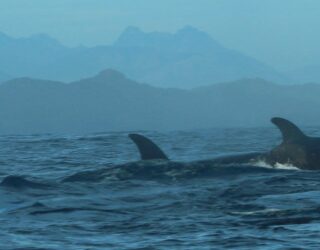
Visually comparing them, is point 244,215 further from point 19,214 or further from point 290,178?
point 290,178

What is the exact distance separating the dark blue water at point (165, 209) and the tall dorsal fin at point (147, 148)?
50 cm

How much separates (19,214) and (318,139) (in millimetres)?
7610

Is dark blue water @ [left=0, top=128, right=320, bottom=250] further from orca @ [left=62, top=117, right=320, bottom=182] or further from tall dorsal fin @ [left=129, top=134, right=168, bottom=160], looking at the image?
tall dorsal fin @ [left=129, top=134, right=168, bottom=160]

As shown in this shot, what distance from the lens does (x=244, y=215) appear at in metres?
12.7

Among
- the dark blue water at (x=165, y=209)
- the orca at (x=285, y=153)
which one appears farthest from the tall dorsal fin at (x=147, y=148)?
the dark blue water at (x=165, y=209)

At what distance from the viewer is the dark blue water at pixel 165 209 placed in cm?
1119

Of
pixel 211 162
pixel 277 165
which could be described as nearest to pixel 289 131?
pixel 277 165

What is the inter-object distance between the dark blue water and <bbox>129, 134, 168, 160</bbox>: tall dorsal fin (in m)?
0.50

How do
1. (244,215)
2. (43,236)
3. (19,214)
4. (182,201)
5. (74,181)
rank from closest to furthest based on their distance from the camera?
1. (43,236)
2. (244,215)
3. (19,214)
4. (182,201)
5. (74,181)

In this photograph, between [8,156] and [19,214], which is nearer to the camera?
[19,214]

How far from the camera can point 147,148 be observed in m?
19.8

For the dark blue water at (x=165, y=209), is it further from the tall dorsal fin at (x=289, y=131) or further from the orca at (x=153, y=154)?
the tall dorsal fin at (x=289, y=131)

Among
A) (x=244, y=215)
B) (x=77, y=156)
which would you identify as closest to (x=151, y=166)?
(x=244, y=215)

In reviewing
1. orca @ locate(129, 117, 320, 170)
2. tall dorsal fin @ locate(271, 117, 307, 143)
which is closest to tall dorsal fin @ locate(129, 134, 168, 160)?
orca @ locate(129, 117, 320, 170)
